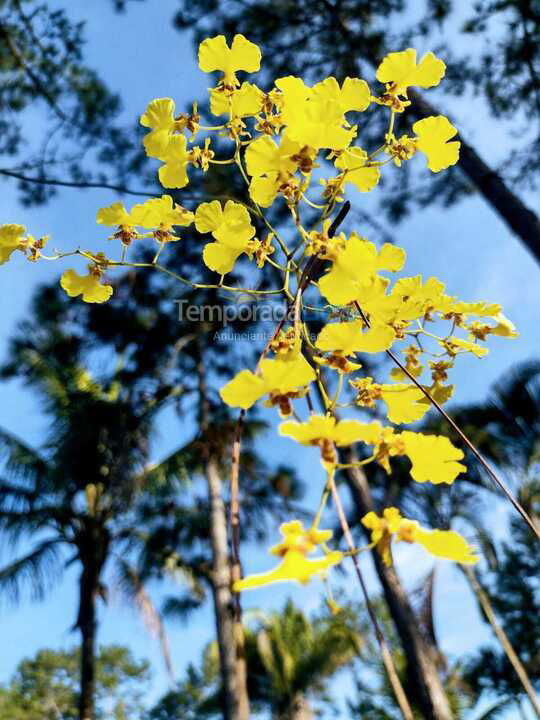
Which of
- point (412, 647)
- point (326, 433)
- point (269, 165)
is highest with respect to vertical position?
point (412, 647)

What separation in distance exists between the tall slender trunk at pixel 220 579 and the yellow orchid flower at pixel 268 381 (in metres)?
3.09

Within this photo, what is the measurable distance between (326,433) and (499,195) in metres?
3.45

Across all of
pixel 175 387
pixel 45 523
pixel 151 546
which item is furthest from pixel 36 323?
pixel 151 546

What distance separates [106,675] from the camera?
1441cm

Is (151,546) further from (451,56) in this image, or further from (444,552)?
(444,552)

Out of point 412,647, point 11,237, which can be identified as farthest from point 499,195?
point 11,237

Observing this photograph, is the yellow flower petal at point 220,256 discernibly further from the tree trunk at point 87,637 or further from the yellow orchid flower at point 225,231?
the tree trunk at point 87,637

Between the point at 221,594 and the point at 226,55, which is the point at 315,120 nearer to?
the point at 226,55

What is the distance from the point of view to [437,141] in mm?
521

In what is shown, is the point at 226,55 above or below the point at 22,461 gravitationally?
below

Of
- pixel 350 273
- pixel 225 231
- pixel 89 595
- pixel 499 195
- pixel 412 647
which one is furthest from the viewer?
pixel 89 595

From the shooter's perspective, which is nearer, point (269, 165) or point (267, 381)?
point (267, 381)

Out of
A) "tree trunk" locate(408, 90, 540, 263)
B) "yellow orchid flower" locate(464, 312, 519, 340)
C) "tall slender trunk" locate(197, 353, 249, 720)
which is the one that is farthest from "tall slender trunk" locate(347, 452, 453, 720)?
"yellow orchid flower" locate(464, 312, 519, 340)

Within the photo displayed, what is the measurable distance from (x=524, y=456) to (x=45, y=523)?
527 cm
